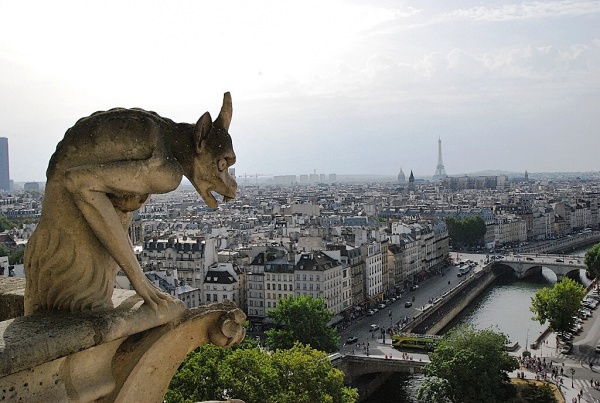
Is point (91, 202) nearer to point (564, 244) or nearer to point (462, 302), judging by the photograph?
point (462, 302)

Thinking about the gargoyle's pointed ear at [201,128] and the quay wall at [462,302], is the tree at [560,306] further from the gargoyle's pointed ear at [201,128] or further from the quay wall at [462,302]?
the gargoyle's pointed ear at [201,128]

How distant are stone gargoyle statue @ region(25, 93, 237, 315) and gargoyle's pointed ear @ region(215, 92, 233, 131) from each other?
0.46m

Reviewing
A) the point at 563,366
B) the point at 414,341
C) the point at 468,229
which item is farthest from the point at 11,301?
the point at 468,229

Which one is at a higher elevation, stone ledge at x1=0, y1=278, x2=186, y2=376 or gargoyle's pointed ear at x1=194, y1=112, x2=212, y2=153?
gargoyle's pointed ear at x1=194, y1=112, x2=212, y2=153

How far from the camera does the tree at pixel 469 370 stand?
28984 mm

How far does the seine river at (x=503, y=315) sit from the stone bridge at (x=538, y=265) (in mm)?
886

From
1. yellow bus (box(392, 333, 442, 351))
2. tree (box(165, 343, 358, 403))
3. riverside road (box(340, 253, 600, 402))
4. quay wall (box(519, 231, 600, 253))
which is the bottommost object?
quay wall (box(519, 231, 600, 253))

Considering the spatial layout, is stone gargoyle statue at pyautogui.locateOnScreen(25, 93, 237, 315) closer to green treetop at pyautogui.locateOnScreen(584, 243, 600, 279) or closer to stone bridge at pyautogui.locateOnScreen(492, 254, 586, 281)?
green treetop at pyautogui.locateOnScreen(584, 243, 600, 279)

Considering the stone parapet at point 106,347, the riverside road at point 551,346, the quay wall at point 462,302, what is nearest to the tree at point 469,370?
the riverside road at point 551,346

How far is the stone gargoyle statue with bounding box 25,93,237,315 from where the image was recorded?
4.66 metres

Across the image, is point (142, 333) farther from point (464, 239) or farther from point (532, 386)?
point (464, 239)

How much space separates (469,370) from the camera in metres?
29.3

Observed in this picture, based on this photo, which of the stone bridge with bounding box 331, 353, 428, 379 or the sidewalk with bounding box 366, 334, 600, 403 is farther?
the stone bridge with bounding box 331, 353, 428, 379

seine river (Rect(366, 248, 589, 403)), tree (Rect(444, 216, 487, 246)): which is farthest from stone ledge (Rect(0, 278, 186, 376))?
tree (Rect(444, 216, 487, 246))
